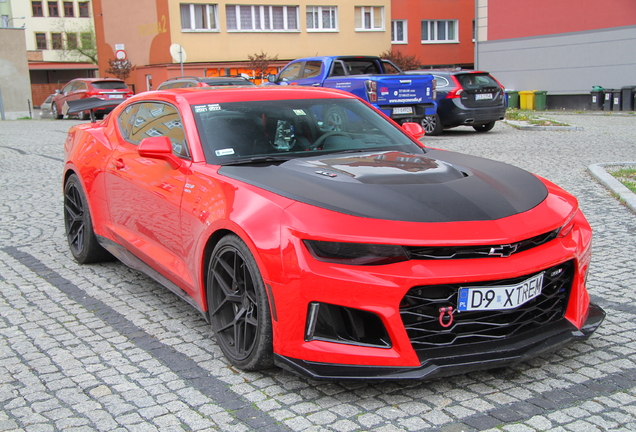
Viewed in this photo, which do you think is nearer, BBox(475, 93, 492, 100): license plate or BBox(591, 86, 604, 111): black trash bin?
BBox(475, 93, 492, 100): license plate

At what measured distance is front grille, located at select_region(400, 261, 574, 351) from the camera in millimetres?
3074

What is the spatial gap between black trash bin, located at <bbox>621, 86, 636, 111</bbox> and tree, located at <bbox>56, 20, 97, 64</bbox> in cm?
5463

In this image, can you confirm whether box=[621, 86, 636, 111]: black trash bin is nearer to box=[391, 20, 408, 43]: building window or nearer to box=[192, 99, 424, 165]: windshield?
box=[391, 20, 408, 43]: building window

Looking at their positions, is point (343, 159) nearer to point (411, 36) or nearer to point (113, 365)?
point (113, 365)

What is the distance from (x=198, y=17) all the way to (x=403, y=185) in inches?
1473

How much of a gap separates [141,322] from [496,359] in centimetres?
233

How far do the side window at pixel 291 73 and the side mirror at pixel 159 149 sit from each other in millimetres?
13081

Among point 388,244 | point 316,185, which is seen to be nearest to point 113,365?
point 316,185

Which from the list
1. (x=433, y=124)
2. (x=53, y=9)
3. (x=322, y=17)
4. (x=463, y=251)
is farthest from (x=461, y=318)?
(x=53, y=9)

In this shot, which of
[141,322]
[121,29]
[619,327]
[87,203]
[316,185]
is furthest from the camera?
[121,29]

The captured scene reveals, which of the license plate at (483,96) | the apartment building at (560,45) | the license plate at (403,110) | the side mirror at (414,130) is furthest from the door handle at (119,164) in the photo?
the apartment building at (560,45)

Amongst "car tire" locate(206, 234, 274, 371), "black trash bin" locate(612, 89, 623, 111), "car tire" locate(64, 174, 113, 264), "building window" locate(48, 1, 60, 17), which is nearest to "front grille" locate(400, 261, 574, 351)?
"car tire" locate(206, 234, 274, 371)

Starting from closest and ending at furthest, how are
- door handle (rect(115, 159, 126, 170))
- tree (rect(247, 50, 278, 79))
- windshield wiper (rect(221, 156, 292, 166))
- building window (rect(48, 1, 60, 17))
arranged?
1. windshield wiper (rect(221, 156, 292, 166))
2. door handle (rect(115, 159, 126, 170))
3. tree (rect(247, 50, 278, 79))
4. building window (rect(48, 1, 60, 17))

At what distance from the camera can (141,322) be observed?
14.5ft
